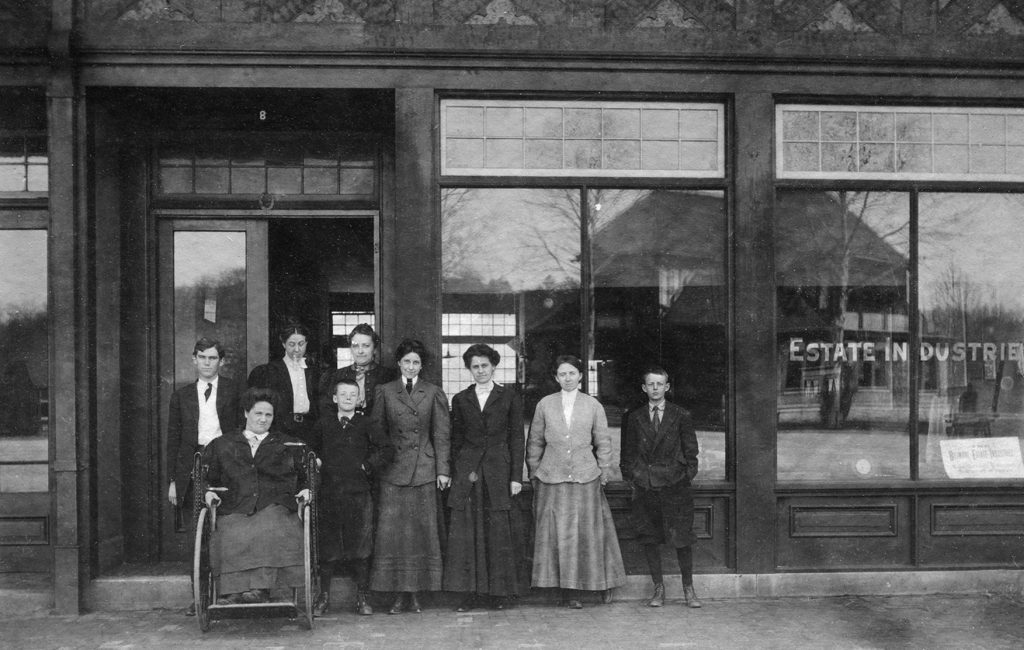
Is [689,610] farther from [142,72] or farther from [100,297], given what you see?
[142,72]

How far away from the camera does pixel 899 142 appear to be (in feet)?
24.8

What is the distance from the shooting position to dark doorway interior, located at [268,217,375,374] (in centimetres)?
820

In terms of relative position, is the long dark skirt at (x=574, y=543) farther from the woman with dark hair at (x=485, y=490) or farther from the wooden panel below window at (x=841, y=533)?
the wooden panel below window at (x=841, y=533)

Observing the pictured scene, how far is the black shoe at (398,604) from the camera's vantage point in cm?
675

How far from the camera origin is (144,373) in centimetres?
759

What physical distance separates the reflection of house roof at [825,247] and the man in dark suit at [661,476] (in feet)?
4.94

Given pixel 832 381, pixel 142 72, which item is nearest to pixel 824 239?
pixel 832 381

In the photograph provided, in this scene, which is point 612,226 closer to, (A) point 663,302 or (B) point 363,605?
(A) point 663,302

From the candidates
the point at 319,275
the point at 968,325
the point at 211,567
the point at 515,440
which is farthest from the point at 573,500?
the point at 968,325

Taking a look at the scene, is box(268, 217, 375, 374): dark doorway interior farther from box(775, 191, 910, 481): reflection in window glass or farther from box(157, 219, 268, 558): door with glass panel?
box(775, 191, 910, 481): reflection in window glass

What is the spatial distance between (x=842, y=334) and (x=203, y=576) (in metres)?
5.17

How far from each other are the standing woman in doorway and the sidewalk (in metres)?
1.43

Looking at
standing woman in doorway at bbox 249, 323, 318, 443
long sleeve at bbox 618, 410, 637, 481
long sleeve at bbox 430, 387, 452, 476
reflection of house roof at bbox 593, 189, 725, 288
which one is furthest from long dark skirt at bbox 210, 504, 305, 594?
reflection of house roof at bbox 593, 189, 725, 288

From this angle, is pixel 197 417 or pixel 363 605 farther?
pixel 197 417
